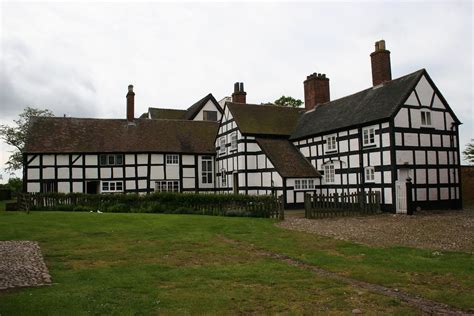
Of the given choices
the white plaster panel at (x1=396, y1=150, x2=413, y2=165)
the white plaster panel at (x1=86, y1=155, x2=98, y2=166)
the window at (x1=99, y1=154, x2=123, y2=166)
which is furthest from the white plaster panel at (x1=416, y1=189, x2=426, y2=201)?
the white plaster panel at (x1=86, y1=155, x2=98, y2=166)

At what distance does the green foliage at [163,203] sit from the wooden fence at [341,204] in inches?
84.6

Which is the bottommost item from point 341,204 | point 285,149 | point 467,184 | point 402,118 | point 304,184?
point 341,204

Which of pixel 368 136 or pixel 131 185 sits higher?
pixel 368 136

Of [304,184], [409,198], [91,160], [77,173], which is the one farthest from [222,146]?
[409,198]

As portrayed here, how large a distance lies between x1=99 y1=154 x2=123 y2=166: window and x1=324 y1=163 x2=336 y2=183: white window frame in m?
17.3

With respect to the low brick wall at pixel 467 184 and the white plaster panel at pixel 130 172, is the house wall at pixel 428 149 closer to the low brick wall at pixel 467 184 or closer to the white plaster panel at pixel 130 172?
the low brick wall at pixel 467 184

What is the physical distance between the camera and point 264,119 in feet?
114

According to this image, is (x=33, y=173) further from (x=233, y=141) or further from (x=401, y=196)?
(x=401, y=196)

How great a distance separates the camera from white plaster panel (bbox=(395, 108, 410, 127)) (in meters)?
24.9

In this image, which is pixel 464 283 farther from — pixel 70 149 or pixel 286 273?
pixel 70 149

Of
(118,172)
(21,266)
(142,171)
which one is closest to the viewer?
(21,266)

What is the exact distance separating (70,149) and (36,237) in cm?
2092

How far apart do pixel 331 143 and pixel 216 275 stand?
21861 mm

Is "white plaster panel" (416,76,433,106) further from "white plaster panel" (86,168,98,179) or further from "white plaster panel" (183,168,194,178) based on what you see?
"white plaster panel" (86,168,98,179)
